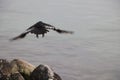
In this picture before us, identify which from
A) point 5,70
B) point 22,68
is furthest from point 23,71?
point 5,70

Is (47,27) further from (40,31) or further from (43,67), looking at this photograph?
(43,67)

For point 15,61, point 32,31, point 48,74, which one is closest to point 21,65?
point 15,61

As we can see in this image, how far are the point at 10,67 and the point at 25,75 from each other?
1.54 metres

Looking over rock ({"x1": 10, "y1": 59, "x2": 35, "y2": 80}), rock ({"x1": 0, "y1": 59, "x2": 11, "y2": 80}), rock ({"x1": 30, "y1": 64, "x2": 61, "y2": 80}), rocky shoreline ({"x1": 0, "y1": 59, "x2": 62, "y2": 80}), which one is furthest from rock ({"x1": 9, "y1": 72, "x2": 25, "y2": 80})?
rock ({"x1": 30, "y1": 64, "x2": 61, "y2": 80})

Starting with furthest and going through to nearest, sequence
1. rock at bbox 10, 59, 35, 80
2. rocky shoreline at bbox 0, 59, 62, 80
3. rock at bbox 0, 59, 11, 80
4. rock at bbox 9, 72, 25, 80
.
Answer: rock at bbox 10, 59, 35, 80 < rocky shoreline at bbox 0, 59, 62, 80 < rock at bbox 0, 59, 11, 80 < rock at bbox 9, 72, 25, 80

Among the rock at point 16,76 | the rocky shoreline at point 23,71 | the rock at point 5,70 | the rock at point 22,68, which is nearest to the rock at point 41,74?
the rocky shoreline at point 23,71

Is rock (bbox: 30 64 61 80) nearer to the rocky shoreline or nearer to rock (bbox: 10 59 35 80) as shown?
the rocky shoreline

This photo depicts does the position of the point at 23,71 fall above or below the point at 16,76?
below

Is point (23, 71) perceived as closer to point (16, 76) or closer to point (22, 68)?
point (22, 68)

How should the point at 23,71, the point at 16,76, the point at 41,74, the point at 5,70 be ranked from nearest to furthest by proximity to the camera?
the point at 16,76 → the point at 5,70 → the point at 41,74 → the point at 23,71

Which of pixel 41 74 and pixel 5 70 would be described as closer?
pixel 5 70

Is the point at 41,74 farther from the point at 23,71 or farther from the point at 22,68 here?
the point at 22,68

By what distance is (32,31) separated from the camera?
756 inches

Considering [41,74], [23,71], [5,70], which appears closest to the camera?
[5,70]
